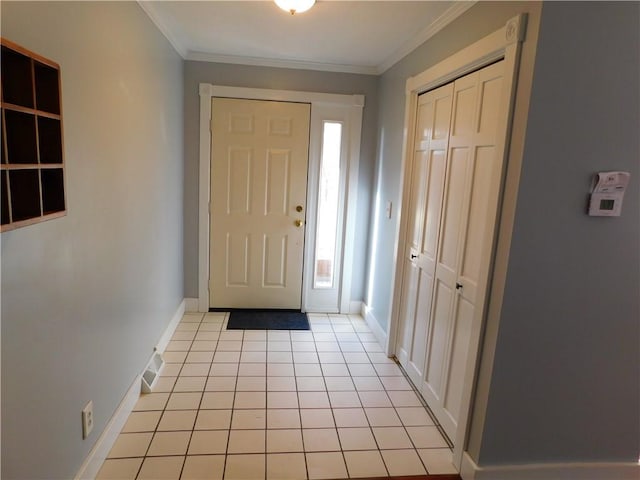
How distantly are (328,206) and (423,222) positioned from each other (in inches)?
50.1

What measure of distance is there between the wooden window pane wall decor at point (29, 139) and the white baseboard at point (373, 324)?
8.14ft

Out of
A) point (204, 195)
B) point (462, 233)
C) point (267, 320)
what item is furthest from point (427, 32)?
point (267, 320)

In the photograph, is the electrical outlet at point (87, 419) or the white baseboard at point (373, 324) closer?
the electrical outlet at point (87, 419)

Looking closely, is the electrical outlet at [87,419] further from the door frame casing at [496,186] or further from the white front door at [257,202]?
the white front door at [257,202]

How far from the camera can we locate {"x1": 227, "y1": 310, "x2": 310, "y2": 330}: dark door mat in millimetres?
3498

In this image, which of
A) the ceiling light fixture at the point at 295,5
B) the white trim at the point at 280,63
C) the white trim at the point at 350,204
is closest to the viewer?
the ceiling light fixture at the point at 295,5

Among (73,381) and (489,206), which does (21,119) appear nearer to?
(73,381)

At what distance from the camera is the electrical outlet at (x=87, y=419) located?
1683mm

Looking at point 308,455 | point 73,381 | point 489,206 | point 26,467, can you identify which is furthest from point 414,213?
point 26,467

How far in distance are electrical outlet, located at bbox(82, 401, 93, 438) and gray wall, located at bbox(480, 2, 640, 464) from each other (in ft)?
5.64

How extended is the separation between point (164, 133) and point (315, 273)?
5.92 ft

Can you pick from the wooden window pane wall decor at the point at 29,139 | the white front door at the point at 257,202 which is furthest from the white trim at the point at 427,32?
the wooden window pane wall decor at the point at 29,139

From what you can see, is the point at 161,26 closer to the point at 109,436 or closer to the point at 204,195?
the point at 204,195

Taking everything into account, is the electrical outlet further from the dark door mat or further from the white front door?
the white front door
